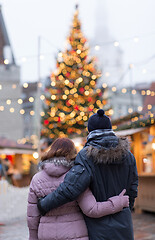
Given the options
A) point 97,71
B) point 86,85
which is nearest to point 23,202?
point 86,85

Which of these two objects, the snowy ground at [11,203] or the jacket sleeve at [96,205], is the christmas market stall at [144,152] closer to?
the snowy ground at [11,203]

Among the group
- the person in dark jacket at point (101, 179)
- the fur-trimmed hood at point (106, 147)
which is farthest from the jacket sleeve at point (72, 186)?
the fur-trimmed hood at point (106, 147)

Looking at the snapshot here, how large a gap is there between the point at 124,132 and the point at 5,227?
391 cm

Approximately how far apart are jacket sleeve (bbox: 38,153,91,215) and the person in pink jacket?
0.27 feet

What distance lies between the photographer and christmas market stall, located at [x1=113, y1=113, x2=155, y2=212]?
9.72 meters

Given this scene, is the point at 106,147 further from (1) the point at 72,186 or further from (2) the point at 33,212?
(2) the point at 33,212

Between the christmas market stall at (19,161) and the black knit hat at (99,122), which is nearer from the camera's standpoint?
the black knit hat at (99,122)

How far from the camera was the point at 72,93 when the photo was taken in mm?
19484

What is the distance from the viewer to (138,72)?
14.4m

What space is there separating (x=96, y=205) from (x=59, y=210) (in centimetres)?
29

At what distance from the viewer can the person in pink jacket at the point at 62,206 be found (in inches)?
105

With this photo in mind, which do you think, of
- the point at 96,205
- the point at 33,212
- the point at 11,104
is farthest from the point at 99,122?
the point at 11,104

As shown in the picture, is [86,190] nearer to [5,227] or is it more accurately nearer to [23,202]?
[5,227]

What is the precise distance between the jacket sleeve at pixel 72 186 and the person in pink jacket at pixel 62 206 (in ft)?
0.27
